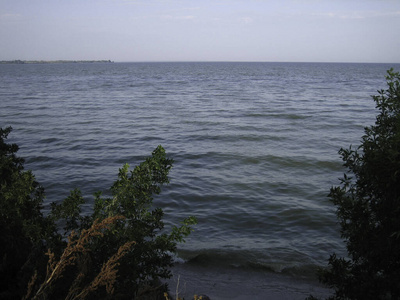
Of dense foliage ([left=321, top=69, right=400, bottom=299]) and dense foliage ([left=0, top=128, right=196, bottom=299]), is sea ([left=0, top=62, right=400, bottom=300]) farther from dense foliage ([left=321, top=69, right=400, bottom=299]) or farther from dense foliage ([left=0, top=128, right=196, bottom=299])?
dense foliage ([left=321, top=69, right=400, bottom=299])

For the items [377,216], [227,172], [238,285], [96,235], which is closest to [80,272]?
[96,235]

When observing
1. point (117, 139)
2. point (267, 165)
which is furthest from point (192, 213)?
point (117, 139)

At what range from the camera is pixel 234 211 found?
1152 cm

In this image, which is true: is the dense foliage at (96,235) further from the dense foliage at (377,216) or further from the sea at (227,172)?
the dense foliage at (377,216)

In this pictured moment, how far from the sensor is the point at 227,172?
50.2ft

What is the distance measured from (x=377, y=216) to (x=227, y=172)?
1091 centimetres

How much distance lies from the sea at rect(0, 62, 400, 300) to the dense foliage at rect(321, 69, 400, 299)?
2.88 m

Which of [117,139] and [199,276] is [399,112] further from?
[117,139]

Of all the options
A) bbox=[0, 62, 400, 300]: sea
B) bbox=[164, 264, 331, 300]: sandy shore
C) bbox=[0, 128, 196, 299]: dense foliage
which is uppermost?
bbox=[0, 128, 196, 299]: dense foliage

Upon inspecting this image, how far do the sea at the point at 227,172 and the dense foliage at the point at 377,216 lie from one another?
113 inches

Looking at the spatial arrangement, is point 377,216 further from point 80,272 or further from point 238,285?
point 238,285

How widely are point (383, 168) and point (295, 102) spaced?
117 feet

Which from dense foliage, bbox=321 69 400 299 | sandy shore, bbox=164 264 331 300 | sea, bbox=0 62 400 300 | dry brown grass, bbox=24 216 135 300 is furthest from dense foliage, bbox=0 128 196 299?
sandy shore, bbox=164 264 331 300

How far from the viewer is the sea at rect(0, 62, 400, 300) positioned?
8203 mm
